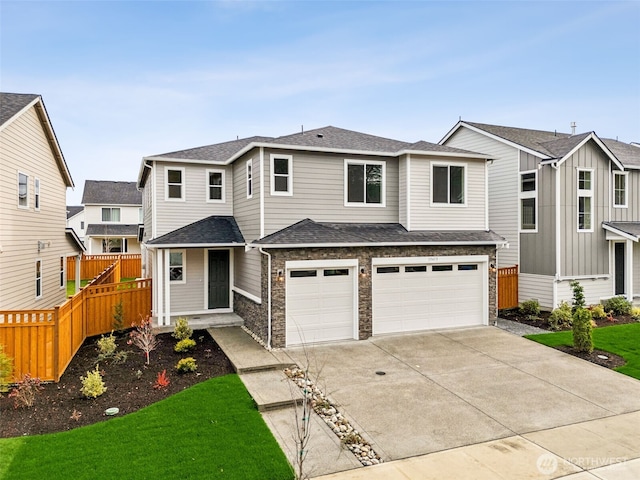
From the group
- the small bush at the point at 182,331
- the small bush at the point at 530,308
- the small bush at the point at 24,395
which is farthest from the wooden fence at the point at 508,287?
the small bush at the point at 24,395

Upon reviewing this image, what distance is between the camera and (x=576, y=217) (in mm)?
16594

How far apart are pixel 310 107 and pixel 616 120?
845 inches

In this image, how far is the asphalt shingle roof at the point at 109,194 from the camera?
38281 millimetres

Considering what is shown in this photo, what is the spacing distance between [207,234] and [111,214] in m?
28.9

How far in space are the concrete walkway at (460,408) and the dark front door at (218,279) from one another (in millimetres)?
3204

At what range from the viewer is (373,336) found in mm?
12742

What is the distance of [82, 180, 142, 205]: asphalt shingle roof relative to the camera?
3828 cm

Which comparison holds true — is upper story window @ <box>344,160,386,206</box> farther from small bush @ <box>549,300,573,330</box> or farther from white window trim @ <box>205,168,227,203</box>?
small bush @ <box>549,300,573,330</box>

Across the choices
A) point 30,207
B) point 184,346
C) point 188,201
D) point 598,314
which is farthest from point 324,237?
point 598,314

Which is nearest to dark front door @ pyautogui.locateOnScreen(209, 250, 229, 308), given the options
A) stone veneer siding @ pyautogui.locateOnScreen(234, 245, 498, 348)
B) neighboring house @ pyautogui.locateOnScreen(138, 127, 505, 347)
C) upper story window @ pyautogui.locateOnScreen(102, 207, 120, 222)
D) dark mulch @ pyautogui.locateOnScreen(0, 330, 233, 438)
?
neighboring house @ pyautogui.locateOnScreen(138, 127, 505, 347)

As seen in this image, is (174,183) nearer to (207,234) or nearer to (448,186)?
(207,234)

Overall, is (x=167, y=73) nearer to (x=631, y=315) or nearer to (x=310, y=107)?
(x=310, y=107)

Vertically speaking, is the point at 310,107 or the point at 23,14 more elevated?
the point at 310,107

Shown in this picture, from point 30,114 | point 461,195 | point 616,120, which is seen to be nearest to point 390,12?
point 461,195
